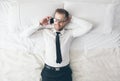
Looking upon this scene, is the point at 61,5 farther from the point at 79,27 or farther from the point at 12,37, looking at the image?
the point at 12,37

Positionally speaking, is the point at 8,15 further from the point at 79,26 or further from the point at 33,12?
the point at 79,26

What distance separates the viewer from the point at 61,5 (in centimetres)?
194

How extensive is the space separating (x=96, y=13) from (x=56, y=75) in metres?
0.65

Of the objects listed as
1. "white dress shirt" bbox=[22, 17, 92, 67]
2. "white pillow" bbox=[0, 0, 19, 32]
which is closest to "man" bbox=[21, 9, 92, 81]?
"white dress shirt" bbox=[22, 17, 92, 67]

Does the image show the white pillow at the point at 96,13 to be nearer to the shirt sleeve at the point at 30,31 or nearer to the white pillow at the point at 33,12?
the white pillow at the point at 33,12

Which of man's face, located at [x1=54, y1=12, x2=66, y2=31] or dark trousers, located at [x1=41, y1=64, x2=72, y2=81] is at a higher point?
man's face, located at [x1=54, y1=12, x2=66, y2=31]

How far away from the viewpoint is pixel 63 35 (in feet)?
6.08

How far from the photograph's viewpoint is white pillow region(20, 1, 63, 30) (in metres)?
1.86

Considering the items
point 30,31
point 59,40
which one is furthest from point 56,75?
point 30,31

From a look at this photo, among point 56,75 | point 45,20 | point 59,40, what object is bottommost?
point 56,75

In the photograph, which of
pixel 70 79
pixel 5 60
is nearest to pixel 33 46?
pixel 5 60

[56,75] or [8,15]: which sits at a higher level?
[8,15]

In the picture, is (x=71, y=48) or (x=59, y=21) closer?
(x=59, y=21)

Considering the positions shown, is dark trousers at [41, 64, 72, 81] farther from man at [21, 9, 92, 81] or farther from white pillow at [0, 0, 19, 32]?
white pillow at [0, 0, 19, 32]
